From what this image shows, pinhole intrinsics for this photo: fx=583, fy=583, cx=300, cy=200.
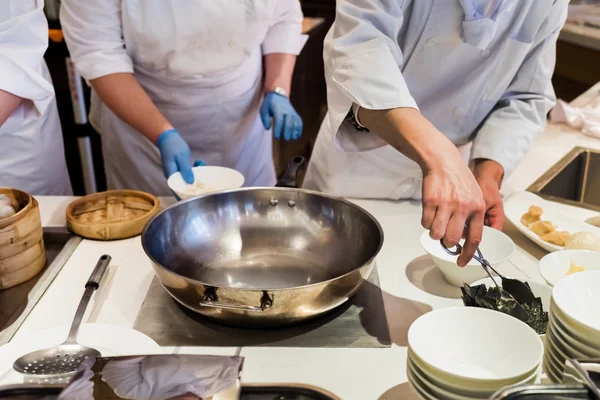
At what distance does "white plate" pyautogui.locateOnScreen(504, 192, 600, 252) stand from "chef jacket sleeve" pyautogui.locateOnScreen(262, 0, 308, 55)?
94 centimetres

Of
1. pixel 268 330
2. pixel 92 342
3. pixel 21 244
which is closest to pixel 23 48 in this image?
pixel 21 244

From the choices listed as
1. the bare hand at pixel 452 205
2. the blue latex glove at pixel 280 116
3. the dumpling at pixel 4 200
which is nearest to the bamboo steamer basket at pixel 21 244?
the dumpling at pixel 4 200

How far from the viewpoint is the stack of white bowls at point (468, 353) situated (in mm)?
682

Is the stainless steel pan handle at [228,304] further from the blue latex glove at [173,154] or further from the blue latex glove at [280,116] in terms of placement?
the blue latex glove at [280,116]

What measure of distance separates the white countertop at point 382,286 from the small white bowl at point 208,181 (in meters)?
0.25

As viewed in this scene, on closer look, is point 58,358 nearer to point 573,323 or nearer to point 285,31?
point 573,323

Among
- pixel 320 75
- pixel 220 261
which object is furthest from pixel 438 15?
pixel 320 75

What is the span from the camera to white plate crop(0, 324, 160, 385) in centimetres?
87

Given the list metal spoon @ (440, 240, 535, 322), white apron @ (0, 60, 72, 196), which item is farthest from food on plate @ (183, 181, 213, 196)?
metal spoon @ (440, 240, 535, 322)

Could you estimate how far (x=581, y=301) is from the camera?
761 millimetres

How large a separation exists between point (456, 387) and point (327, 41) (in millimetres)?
776

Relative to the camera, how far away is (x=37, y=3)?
1.34 metres

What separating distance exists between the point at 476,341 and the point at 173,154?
40.5 inches

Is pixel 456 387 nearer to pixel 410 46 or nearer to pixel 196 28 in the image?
pixel 410 46
